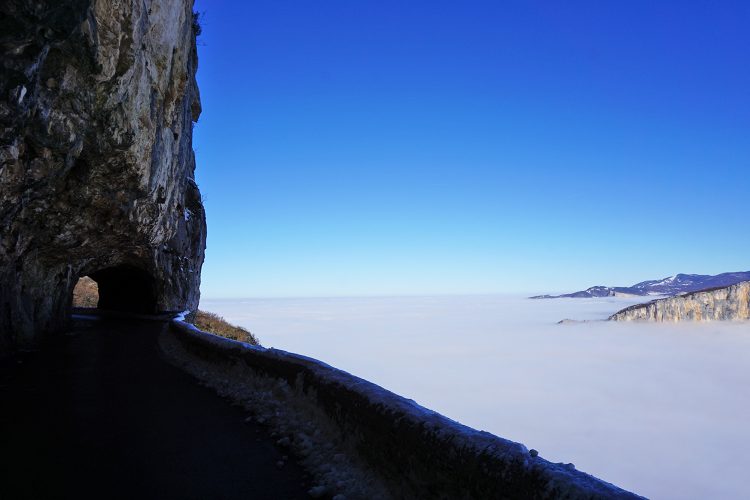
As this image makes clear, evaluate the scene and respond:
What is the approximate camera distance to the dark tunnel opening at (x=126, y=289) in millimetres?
32881

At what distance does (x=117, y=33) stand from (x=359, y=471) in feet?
35.1

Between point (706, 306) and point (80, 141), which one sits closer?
point (80, 141)

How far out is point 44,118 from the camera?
949 centimetres

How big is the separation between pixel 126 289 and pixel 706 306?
136 m

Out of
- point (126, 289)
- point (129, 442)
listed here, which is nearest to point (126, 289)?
point (126, 289)

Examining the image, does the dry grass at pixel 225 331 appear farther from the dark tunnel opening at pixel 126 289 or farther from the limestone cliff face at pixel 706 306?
the limestone cliff face at pixel 706 306

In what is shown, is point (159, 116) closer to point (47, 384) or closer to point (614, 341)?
point (47, 384)

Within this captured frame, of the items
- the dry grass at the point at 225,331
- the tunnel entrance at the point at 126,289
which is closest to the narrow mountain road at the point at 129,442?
the dry grass at the point at 225,331

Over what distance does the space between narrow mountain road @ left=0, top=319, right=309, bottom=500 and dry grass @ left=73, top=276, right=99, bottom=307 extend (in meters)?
52.5

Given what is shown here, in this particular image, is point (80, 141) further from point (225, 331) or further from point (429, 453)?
point (225, 331)

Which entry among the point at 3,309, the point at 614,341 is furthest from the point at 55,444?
the point at 614,341

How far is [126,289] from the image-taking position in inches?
1470

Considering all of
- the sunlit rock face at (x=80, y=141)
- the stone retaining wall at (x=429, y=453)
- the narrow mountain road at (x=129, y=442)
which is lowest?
the narrow mountain road at (x=129, y=442)

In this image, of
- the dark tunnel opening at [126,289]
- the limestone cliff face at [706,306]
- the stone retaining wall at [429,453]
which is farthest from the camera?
the limestone cliff face at [706,306]
